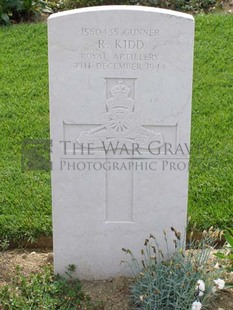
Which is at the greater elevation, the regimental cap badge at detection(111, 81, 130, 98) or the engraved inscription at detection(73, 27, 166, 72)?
the engraved inscription at detection(73, 27, 166, 72)

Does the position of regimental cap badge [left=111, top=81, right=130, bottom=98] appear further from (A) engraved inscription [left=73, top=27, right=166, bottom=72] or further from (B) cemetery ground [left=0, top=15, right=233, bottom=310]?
(B) cemetery ground [left=0, top=15, right=233, bottom=310]

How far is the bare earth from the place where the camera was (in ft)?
12.8

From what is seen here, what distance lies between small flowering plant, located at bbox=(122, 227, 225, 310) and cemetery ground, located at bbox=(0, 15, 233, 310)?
19cm

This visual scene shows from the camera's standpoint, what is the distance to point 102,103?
12.2 ft

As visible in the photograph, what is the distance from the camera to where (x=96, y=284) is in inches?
161

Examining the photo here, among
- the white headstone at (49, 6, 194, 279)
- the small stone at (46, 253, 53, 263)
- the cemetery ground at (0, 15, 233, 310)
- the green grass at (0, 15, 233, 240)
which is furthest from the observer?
the green grass at (0, 15, 233, 240)

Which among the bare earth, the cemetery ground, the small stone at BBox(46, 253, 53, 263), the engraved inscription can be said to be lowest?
the bare earth

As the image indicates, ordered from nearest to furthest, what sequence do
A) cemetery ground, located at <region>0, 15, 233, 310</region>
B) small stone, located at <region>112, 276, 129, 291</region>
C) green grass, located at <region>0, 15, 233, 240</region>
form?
small stone, located at <region>112, 276, 129, 291</region> → cemetery ground, located at <region>0, 15, 233, 310</region> → green grass, located at <region>0, 15, 233, 240</region>

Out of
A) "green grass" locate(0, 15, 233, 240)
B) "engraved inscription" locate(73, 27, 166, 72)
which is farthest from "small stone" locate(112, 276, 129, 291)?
"engraved inscription" locate(73, 27, 166, 72)

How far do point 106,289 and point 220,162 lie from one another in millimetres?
1739

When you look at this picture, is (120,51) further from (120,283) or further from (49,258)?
(49,258)

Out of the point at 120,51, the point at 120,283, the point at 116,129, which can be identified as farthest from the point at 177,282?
the point at 120,51

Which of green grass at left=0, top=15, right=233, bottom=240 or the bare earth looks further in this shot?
green grass at left=0, top=15, right=233, bottom=240

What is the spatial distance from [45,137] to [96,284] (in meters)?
2.05
